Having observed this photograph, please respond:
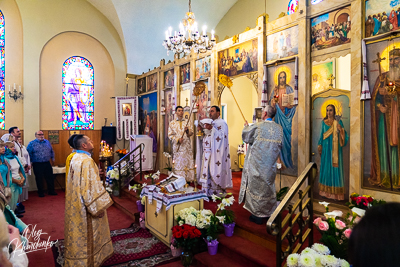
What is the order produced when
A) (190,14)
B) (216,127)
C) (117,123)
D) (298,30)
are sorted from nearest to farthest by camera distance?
(298,30), (216,127), (190,14), (117,123)

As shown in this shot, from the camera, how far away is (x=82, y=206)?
13.9 ft

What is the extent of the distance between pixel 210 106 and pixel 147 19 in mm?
5360

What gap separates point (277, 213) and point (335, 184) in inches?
111

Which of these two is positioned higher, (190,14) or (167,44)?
(190,14)

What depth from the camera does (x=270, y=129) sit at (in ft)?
15.4

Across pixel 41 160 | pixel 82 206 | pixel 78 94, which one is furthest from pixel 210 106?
pixel 78 94

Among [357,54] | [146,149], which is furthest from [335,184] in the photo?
[146,149]

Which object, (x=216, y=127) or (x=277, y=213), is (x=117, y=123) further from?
(x=277, y=213)

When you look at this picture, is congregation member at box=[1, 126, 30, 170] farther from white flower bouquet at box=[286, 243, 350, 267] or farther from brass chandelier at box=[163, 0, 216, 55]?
white flower bouquet at box=[286, 243, 350, 267]

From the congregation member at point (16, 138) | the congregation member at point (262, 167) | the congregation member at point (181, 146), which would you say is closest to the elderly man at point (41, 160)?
the congregation member at point (16, 138)

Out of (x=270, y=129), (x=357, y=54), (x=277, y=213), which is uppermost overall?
(x=357, y=54)

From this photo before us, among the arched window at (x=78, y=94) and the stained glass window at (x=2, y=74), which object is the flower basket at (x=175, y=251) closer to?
the arched window at (x=78, y=94)

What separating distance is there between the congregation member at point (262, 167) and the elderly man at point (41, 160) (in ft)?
26.3

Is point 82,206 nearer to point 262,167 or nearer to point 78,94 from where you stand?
point 262,167
